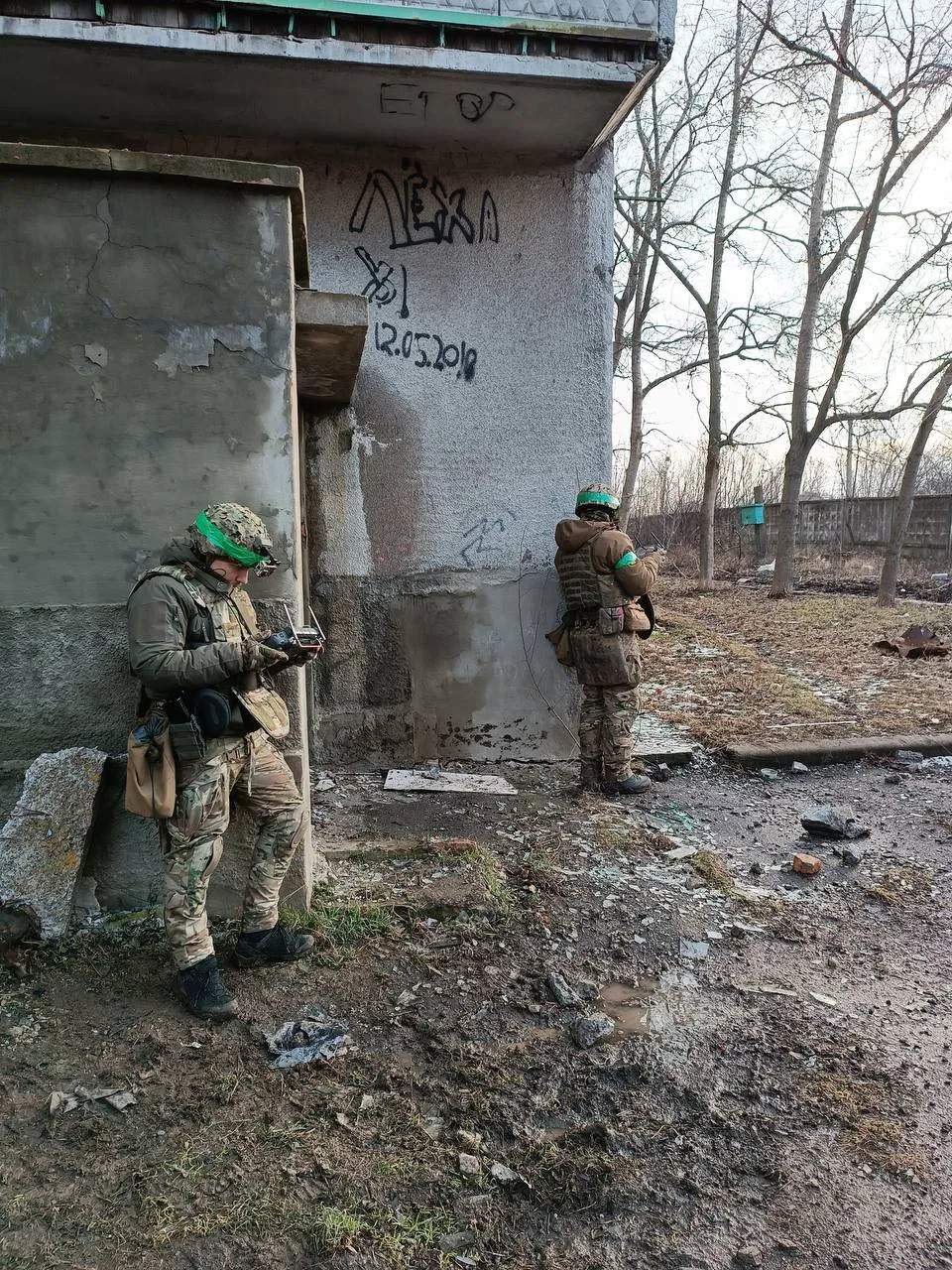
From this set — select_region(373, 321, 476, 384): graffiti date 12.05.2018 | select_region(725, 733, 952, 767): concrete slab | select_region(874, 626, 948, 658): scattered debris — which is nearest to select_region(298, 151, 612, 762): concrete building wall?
select_region(373, 321, 476, 384): graffiti date 12.05.2018

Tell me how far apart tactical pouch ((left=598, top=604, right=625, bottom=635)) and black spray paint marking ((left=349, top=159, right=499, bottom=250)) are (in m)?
2.51

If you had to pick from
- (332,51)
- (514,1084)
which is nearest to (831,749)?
(514,1084)

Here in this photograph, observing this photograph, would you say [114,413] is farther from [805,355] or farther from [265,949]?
[805,355]

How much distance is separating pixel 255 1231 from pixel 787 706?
19.3 ft

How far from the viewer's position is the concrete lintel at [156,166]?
279cm

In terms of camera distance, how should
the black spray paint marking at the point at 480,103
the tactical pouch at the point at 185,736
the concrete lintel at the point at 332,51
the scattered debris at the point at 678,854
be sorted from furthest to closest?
the black spray paint marking at the point at 480,103 < the scattered debris at the point at 678,854 < the concrete lintel at the point at 332,51 < the tactical pouch at the point at 185,736

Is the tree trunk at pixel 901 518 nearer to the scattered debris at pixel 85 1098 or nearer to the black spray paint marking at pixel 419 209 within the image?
the black spray paint marking at pixel 419 209

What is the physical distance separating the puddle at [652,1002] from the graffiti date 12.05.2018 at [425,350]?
12.4ft

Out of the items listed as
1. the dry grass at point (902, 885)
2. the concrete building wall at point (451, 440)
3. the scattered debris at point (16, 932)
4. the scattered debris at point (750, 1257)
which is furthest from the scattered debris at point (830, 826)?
the scattered debris at point (16, 932)

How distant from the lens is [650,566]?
16.4 feet

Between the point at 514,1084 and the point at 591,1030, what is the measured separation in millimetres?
365

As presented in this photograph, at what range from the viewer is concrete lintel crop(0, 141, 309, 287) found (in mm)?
2789

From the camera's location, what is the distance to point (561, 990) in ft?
9.62

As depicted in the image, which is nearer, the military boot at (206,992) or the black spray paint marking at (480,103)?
the military boot at (206,992)
